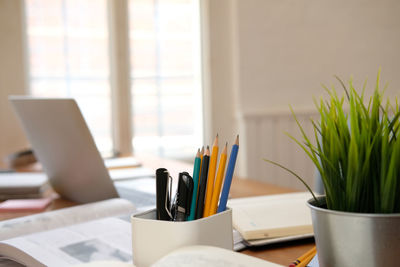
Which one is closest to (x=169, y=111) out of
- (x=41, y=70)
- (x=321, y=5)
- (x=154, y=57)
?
(x=154, y=57)

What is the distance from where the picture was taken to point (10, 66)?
8.59 ft

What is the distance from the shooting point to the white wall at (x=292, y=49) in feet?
9.10

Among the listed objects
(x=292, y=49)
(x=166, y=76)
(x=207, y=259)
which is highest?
(x=292, y=49)

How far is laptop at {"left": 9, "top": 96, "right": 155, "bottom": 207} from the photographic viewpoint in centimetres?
91

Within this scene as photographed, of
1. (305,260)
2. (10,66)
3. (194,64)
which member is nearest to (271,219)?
(305,260)

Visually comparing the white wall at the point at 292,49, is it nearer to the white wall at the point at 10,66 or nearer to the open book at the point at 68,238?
Result: the white wall at the point at 10,66

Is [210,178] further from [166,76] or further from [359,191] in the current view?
[166,76]

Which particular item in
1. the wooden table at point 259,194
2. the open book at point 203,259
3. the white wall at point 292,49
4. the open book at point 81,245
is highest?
the white wall at point 292,49

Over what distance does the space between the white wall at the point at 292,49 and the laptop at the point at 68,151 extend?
6.44 ft

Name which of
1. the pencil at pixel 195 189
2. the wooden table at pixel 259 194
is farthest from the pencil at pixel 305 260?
the pencil at pixel 195 189

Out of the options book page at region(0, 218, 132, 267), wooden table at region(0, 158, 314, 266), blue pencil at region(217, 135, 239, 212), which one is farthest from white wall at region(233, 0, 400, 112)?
blue pencil at region(217, 135, 239, 212)

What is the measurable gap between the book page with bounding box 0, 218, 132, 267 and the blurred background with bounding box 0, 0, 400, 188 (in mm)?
2003

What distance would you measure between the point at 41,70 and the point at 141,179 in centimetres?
173

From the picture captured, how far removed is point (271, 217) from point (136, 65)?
2319 millimetres
